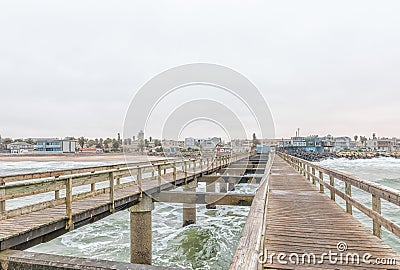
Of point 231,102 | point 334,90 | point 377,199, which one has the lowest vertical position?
point 377,199

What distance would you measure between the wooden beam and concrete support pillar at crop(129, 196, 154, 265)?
2.38ft

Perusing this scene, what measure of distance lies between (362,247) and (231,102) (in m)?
17.8

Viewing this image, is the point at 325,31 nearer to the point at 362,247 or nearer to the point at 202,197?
the point at 202,197

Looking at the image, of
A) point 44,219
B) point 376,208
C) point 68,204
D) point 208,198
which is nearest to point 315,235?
point 376,208

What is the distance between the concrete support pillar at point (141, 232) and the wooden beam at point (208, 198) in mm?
727

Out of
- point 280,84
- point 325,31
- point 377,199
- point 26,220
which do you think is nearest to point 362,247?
point 377,199

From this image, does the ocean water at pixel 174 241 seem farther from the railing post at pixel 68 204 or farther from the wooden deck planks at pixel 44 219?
the railing post at pixel 68 204

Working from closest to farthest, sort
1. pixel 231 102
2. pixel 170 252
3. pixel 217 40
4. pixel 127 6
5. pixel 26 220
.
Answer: pixel 26 220 < pixel 170 252 < pixel 127 6 < pixel 231 102 < pixel 217 40

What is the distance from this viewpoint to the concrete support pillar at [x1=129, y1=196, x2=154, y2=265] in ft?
26.0

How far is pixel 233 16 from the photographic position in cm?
1975

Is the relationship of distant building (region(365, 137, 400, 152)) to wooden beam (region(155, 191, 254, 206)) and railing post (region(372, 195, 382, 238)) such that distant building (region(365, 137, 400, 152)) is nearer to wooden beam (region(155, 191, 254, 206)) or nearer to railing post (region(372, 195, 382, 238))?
wooden beam (region(155, 191, 254, 206))

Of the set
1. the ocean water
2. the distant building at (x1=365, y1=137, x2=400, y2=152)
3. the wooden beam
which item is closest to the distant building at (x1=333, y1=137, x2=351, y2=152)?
the distant building at (x1=365, y1=137, x2=400, y2=152)

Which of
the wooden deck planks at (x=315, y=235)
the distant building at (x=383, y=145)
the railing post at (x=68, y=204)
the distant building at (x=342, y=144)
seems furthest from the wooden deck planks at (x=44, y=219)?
the distant building at (x=383, y=145)

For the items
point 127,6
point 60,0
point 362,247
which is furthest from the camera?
point 127,6
